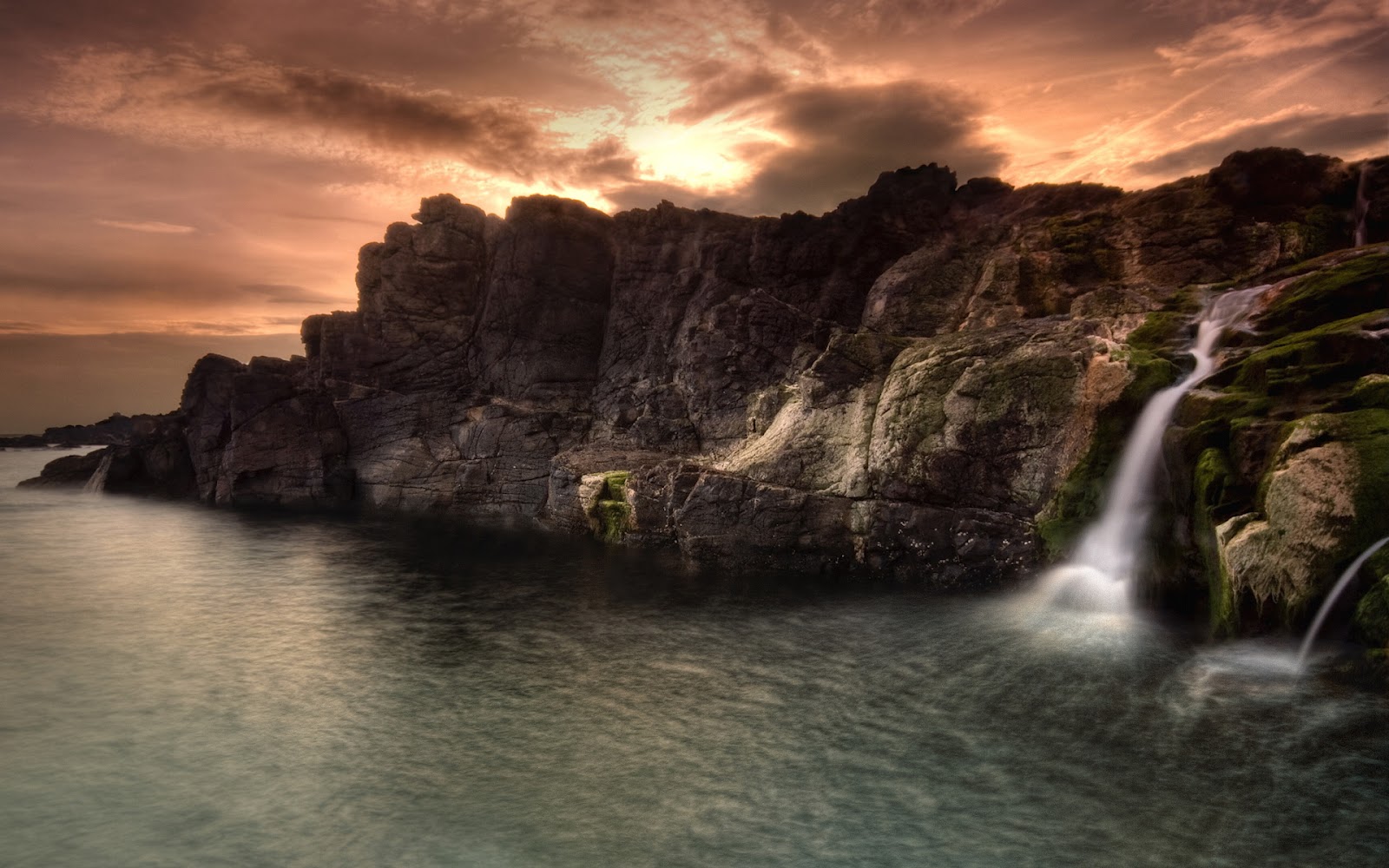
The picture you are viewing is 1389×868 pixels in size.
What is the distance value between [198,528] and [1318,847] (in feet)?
165

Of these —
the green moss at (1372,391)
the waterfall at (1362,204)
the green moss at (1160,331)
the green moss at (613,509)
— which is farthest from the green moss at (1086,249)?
the green moss at (613,509)

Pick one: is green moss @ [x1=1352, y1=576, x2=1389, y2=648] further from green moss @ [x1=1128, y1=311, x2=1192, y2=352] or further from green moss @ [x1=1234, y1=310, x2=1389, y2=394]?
green moss @ [x1=1128, y1=311, x2=1192, y2=352]

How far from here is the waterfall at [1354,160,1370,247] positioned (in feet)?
Answer: 116

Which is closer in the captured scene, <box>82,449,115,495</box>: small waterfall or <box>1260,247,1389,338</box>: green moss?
<box>1260,247,1389,338</box>: green moss

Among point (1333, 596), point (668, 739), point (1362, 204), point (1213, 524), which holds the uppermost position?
point (1362, 204)

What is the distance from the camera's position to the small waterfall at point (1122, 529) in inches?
915

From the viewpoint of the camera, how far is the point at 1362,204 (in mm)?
36062

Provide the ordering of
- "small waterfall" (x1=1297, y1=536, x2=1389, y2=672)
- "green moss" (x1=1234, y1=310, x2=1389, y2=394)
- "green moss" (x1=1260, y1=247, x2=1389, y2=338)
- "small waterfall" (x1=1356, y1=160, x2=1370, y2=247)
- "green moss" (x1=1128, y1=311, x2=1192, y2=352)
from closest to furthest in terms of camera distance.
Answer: "small waterfall" (x1=1297, y1=536, x2=1389, y2=672) < "green moss" (x1=1234, y1=310, x2=1389, y2=394) < "green moss" (x1=1260, y1=247, x2=1389, y2=338) < "green moss" (x1=1128, y1=311, x2=1192, y2=352) < "small waterfall" (x1=1356, y1=160, x2=1370, y2=247)

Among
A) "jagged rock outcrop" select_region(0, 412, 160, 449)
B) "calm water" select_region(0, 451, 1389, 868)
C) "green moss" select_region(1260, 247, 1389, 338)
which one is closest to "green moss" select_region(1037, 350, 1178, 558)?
"calm water" select_region(0, 451, 1389, 868)

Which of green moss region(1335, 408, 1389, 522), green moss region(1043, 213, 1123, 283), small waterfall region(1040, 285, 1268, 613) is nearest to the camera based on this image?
green moss region(1335, 408, 1389, 522)

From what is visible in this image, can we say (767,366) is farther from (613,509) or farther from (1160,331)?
(1160,331)

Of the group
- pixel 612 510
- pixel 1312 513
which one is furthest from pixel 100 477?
pixel 1312 513

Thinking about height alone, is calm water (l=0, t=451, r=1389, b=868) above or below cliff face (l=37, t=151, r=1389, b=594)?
below

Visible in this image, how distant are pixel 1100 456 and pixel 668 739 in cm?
1797
